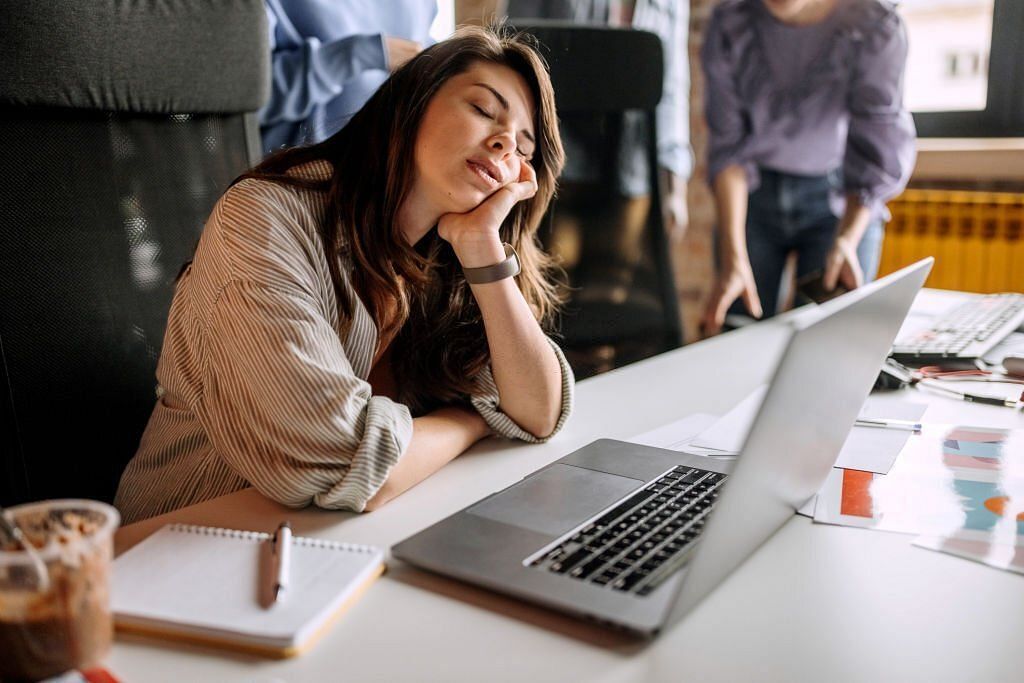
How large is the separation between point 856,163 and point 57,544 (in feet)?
6.99

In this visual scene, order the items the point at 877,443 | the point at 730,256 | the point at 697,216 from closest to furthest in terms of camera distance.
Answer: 1. the point at 877,443
2. the point at 730,256
3. the point at 697,216

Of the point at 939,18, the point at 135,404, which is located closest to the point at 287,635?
the point at 135,404

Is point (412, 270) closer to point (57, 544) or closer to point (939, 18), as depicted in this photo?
point (57, 544)

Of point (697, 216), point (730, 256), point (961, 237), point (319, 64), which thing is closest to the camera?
point (319, 64)

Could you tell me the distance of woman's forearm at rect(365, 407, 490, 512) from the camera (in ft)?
2.89

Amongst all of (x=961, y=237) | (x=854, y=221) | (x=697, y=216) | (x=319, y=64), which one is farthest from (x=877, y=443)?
(x=697, y=216)

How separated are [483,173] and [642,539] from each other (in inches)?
20.1

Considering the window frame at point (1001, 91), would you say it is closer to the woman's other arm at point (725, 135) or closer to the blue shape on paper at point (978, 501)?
the woman's other arm at point (725, 135)

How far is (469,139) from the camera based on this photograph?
1.06 metres

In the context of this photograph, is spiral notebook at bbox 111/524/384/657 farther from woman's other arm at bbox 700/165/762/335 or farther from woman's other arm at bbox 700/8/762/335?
woman's other arm at bbox 700/8/762/335

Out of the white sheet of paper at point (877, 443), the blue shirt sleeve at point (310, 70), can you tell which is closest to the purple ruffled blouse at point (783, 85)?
the blue shirt sleeve at point (310, 70)

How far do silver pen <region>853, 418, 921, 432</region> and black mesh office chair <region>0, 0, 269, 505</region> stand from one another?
91 cm

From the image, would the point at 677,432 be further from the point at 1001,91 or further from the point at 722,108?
the point at 1001,91

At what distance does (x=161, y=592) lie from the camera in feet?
2.13
